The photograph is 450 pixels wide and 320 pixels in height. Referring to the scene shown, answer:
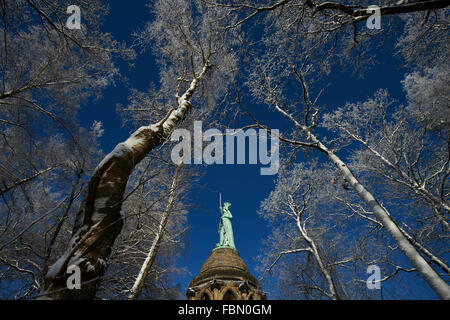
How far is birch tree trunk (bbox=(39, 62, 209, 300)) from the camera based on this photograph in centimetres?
173

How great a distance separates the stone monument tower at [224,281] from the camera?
811cm

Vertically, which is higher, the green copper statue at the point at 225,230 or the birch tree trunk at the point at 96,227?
the green copper statue at the point at 225,230

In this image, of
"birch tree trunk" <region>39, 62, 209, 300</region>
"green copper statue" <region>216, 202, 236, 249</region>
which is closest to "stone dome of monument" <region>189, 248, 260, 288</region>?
"green copper statue" <region>216, 202, 236, 249</region>

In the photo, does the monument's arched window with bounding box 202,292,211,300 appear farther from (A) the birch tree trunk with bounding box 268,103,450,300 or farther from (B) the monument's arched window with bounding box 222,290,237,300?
(A) the birch tree trunk with bounding box 268,103,450,300

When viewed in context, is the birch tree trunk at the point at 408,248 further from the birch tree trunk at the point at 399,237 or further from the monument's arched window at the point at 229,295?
the monument's arched window at the point at 229,295

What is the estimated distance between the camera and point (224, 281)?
8367 mm

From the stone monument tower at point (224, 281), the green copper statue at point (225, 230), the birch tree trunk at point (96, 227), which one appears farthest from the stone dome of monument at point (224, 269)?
the birch tree trunk at point (96, 227)

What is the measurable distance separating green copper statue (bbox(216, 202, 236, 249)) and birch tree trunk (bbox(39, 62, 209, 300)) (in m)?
9.33

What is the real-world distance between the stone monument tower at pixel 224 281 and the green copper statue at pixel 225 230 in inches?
16.1

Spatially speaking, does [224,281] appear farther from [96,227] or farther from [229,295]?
[96,227]

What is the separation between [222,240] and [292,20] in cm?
999

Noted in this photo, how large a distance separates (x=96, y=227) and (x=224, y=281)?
25.2 feet

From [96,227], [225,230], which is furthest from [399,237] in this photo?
[225,230]
